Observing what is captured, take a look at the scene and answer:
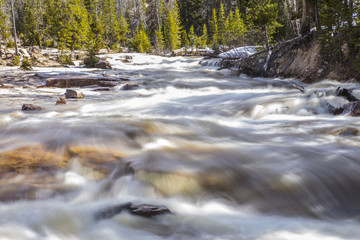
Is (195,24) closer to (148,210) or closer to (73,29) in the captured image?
(73,29)

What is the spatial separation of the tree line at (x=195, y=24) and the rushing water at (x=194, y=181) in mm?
4867

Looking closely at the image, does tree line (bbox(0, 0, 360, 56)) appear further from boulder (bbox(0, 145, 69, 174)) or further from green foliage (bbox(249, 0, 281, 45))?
boulder (bbox(0, 145, 69, 174))

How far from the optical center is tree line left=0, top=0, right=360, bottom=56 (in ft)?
29.8

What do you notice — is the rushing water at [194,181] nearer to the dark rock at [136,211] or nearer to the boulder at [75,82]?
the dark rock at [136,211]

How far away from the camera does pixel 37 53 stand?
30.7 m

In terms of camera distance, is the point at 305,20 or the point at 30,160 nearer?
the point at 30,160

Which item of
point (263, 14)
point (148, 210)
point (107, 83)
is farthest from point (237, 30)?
point (148, 210)

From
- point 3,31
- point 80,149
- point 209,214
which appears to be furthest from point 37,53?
point 209,214

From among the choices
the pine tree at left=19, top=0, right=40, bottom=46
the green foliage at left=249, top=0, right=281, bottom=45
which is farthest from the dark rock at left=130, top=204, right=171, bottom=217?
the pine tree at left=19, top=0, right=40, bottom=46

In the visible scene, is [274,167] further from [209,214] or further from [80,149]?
[80,149]

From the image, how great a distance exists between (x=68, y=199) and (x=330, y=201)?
2588 millimetres

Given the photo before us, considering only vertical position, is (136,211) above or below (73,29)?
below

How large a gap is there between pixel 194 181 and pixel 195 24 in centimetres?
5513

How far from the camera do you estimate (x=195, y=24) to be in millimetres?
54219
